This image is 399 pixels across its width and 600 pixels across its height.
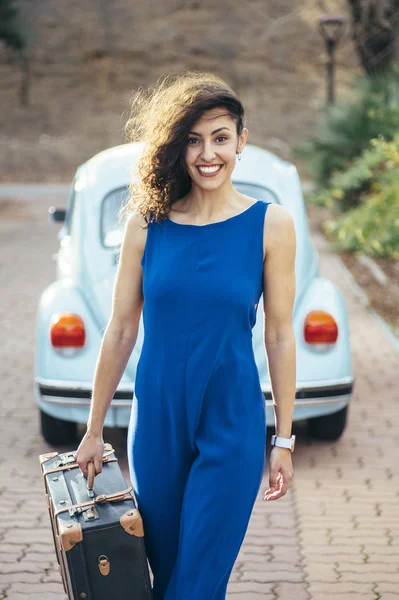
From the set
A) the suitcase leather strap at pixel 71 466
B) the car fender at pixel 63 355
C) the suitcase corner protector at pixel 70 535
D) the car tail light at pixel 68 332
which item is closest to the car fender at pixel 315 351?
the car fender at pixel 63 355

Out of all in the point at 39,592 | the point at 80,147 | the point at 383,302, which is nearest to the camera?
the point at 39,592

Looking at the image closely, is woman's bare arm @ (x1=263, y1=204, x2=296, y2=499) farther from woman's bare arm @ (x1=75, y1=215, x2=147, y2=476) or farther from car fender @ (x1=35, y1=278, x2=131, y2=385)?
car fender @ (x1=35, y1=278, x2=131, y2=385)

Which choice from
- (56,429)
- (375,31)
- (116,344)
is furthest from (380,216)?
(116,344)

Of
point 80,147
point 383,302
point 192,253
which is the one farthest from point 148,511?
point 80,147

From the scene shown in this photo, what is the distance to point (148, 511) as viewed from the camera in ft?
8.70

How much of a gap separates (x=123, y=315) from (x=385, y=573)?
2066 millimetres

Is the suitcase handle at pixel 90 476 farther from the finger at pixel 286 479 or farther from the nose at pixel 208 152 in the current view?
the nose at pixel 208 152

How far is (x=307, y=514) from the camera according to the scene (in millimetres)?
4785

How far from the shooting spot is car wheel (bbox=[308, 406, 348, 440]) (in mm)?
5812

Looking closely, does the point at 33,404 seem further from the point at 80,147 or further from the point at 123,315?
the point at 80,147

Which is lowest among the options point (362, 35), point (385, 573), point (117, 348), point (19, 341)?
point (385, 573)

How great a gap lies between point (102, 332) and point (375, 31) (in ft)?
46.9

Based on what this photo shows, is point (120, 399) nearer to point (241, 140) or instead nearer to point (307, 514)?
point (307, 514)

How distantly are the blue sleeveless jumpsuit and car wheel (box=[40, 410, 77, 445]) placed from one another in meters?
3.12
